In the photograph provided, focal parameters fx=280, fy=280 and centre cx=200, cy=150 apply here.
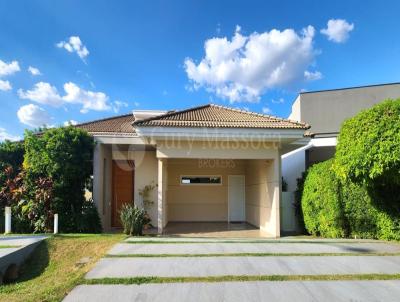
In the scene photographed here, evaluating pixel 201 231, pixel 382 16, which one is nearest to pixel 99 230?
pixel 201 231

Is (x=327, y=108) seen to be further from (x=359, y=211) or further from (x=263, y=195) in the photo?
(x=359, y=211)

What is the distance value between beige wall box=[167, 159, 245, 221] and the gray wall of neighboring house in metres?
7.39

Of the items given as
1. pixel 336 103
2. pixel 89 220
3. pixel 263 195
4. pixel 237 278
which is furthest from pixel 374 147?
pixel 336 103

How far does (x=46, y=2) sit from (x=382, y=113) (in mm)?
11753

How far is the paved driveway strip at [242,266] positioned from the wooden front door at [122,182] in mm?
7423

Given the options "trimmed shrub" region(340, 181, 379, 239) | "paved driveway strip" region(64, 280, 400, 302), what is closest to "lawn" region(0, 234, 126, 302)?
"paved driveway strip" region(64, 280, 400, 302)

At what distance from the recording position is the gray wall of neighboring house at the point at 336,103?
18828 mm

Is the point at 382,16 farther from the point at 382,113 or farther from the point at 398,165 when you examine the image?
the point at 398,165

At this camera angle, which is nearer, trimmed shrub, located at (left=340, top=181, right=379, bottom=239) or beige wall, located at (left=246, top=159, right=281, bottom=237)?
trimmed shrub, located at (left=340, top=181, right=379, bottom=239)

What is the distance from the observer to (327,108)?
1920 cm

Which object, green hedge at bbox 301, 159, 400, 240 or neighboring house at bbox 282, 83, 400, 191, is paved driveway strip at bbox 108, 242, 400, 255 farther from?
neighboring house at bbox 282, 83, 400, 191

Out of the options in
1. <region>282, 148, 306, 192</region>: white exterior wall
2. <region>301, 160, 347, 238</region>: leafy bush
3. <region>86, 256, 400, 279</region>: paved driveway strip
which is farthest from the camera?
<region>282, 148, 306, 192</region>: white exterior wall

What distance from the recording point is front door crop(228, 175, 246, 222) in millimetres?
16359

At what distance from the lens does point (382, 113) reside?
7227mm
